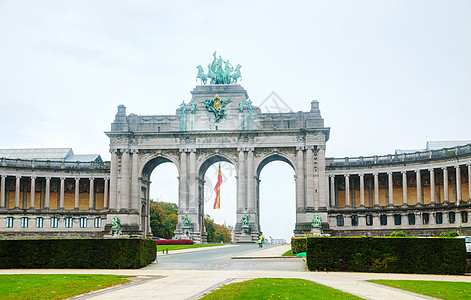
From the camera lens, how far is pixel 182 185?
96.6m

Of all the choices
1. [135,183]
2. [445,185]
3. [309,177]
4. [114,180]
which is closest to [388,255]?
[445,185]

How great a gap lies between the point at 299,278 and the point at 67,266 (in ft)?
50.6

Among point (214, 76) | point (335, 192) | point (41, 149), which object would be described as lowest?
point (335, 192)

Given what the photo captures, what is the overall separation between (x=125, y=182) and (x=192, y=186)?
36.1ft

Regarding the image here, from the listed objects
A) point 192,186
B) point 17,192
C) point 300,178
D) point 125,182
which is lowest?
point 17,192

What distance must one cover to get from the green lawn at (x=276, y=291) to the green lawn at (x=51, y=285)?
227 inches

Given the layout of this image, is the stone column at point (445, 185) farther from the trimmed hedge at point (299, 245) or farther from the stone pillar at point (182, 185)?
the trimmed hedge at point (299, 245)

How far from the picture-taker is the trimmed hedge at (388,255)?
3341 cm

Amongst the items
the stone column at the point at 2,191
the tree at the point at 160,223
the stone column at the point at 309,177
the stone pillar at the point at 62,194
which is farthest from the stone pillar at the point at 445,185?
the stone column at the point at 2,191

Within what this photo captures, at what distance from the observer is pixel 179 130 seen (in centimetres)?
9769

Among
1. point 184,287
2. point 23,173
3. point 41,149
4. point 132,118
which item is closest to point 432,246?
point 184,287

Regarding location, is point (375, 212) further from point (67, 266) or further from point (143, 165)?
point (67, 266)

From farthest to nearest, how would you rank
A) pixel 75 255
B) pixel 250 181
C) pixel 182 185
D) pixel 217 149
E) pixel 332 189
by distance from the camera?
pixel 332 189, pixel 217 149, pixel 182 185, pixel 250 181, pixel 75 255

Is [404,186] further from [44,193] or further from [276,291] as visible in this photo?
[276,291]
